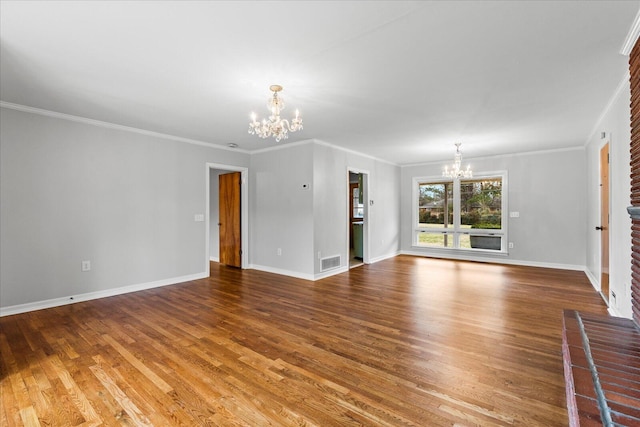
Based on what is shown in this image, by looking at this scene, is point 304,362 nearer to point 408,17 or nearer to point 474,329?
point 474,329

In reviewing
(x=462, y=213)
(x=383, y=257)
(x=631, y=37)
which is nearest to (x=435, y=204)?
(x=462, y=213)

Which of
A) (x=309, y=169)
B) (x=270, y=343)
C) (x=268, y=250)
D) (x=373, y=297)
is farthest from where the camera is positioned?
(x=268, y=250)

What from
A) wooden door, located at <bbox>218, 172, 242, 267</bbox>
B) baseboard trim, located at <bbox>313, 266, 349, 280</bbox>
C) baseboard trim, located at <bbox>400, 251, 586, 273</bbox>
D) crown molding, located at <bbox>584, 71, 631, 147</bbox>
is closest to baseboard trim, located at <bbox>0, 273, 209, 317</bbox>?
wooden door, located at <bbox>218, 172, 242, 267</bbox>

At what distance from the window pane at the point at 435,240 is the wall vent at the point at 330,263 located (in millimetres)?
3231

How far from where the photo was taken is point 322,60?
2469mm

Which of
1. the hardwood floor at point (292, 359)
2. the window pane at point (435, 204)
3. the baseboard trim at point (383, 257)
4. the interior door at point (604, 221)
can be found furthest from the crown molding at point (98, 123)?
the interior door at point (604, 221)

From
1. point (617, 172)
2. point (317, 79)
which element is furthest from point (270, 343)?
point (617, 172)

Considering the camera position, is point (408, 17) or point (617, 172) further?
point (617, 172)

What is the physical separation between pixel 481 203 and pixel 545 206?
48.8 inches

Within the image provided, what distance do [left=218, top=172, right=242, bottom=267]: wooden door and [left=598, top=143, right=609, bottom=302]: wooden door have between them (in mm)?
6052

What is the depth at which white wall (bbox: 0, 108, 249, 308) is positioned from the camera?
3.53 meters

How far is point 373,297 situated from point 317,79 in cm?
296

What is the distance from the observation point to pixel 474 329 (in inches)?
119

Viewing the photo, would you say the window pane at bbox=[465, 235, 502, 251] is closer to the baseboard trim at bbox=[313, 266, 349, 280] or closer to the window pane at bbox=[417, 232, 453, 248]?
the window pane at bbox=[417, 232, 453, 248]
